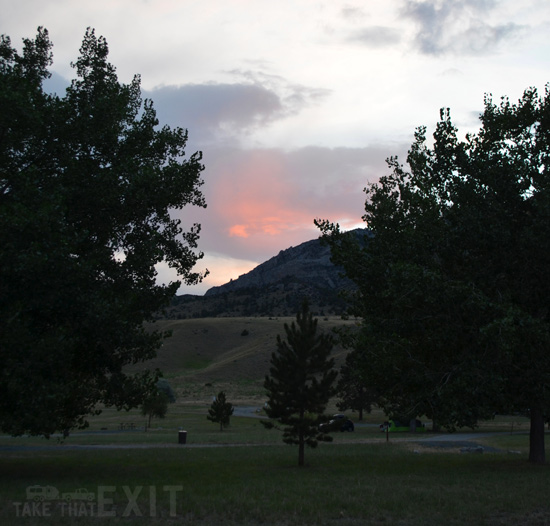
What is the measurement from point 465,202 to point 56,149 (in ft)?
46.2

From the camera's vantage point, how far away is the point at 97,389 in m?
19.7

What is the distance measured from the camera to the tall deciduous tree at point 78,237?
15.3 meters

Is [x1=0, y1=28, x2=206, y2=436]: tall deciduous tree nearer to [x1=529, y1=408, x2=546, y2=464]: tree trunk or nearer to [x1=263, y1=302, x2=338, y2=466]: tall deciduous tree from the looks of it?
[x1=263, y1=302, x2=338, y2=466]: tall deciduous tree

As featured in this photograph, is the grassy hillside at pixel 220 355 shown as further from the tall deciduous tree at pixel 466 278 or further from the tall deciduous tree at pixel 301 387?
the tall deciduous tree at pixel 466 278

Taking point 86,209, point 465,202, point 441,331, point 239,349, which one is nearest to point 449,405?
point 441,331

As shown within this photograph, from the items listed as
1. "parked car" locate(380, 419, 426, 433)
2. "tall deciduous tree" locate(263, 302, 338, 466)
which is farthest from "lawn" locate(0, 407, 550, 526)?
"parked car" locate(380, 419, 426, 433)

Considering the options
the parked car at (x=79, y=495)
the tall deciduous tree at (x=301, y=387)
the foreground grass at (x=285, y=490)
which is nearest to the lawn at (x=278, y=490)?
the foreground grass at (x=285, y=490)

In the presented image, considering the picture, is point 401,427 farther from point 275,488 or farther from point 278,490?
point 278,490

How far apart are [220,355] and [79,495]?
134 m

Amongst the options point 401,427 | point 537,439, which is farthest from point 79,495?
point 401,427

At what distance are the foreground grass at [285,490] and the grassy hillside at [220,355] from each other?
71414mm

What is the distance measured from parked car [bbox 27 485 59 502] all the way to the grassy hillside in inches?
3074

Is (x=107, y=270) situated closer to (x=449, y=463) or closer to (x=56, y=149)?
(x=56, y=149)

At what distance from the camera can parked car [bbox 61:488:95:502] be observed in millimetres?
13805
